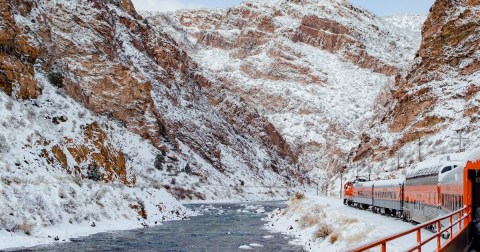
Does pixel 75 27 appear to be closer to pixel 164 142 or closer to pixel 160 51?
pixel 164 142

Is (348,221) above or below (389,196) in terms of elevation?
below

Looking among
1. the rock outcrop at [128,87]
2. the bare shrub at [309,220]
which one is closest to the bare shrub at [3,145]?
the rock outcrop at [128,87]

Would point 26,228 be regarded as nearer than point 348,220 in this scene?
Yes

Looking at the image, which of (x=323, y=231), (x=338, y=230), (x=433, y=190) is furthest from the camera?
(x=323, y=231)

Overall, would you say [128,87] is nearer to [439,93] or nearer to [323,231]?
[439,93]

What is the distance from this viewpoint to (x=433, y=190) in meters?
23.1

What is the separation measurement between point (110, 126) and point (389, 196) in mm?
34380

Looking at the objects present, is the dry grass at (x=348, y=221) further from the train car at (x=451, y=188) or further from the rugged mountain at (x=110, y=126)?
the rugged mountain at (x=110, y=126)

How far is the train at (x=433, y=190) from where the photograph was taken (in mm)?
17000

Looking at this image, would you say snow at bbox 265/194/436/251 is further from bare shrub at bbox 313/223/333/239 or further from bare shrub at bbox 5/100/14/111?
bare shrub at bbox 5/100/14/111

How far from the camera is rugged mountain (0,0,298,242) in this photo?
34312mm

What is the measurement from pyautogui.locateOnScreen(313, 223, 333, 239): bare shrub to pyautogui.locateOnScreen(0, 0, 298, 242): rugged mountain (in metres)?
13.8

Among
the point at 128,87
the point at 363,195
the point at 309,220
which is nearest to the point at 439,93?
the point at 363,195

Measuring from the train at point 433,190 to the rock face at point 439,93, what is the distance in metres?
31.3
